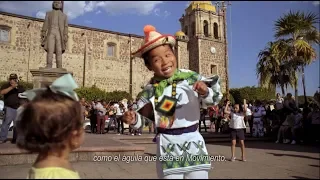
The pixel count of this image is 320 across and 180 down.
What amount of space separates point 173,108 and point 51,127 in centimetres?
96

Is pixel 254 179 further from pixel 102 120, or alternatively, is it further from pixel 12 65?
pixel 12 65

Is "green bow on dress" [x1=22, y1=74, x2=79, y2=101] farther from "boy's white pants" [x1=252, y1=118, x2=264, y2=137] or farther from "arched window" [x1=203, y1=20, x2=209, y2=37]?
"arched window" [x1=203, y1=20, x2=209, y2=37]

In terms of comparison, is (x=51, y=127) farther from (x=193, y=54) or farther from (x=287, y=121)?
(x=193, y=54)

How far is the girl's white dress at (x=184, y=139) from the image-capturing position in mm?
2084

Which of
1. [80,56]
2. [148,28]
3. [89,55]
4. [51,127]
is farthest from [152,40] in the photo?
[89,55]

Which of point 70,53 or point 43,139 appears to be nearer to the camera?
point 43,139

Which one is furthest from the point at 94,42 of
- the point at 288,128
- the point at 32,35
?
the point at 288,128

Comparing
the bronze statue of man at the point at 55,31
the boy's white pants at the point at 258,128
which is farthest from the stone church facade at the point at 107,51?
the bronze statue of man at the point at 55,31

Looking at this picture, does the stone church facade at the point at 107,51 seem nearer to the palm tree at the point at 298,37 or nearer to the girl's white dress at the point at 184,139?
the palm tree at the point at 298,37

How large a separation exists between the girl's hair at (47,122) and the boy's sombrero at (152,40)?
91 cm

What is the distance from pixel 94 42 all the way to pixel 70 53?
123 inches

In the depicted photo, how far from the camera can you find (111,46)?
116 ft

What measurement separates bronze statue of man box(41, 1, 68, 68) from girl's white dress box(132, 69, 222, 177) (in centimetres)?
777

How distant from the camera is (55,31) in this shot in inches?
357
